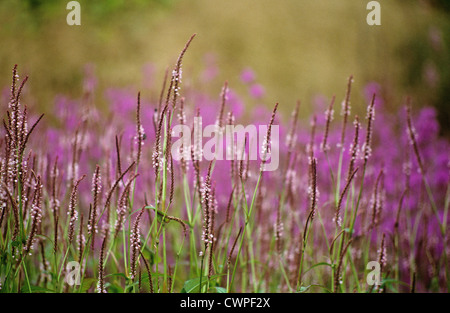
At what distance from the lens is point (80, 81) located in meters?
3.30

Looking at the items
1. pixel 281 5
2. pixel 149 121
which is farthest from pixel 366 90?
pixel 149 121

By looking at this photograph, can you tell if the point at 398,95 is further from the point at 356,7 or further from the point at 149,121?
the point at 149,121

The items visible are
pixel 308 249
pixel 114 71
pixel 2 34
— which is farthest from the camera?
pixel 114 71

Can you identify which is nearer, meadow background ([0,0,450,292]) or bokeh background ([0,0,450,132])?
meadow background ([0,0,450,292])

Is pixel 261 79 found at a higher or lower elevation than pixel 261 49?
lower

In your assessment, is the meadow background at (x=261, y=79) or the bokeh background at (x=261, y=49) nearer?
the meadow background at (x=261, y=79)

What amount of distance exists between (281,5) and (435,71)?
1317 millimetres

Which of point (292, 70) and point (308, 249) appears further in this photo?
point (292, 70)

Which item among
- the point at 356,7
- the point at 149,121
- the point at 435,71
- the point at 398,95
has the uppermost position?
the point at 356,7

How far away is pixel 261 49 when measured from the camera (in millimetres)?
3699

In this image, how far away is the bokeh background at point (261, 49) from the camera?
2.99 m

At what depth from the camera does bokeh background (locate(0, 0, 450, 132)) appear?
299 cm
